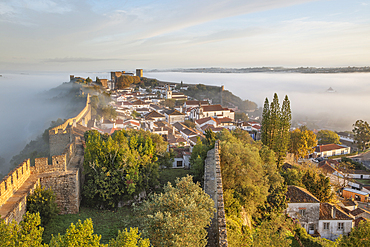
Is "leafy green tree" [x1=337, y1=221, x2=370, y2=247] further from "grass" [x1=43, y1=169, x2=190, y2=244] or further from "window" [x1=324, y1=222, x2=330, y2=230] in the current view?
"window" [x1=324, y1=222, x2=330, y2=230]

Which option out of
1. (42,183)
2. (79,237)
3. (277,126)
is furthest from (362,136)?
(79,237)

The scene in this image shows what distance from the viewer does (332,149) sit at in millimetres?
40125

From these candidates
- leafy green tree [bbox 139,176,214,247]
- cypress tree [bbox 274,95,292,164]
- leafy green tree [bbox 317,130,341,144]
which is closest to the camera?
leafy green tree [bbox 139,176,214,247]

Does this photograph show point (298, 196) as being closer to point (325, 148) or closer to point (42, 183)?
point (42, 183)

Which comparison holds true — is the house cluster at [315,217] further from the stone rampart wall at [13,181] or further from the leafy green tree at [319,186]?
the stone rampart wall at [13,181]

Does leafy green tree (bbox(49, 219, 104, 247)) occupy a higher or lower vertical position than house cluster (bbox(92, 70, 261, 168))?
higher

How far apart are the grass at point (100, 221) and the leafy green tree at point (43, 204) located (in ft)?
0.86

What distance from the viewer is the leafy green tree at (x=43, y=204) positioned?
7.70 m

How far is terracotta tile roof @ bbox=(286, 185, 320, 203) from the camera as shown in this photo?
15.9 meters

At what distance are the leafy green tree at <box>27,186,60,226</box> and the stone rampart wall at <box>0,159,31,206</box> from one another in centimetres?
52

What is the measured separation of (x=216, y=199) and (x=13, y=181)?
6355mm

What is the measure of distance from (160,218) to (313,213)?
13907 mm

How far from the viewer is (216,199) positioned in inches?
337

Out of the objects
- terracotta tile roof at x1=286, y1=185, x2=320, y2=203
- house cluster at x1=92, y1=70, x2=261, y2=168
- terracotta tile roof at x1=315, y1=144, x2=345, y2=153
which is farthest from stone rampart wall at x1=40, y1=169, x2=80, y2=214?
terracotta tile roof at x1=315, y1=144, x2=345, y2=153
